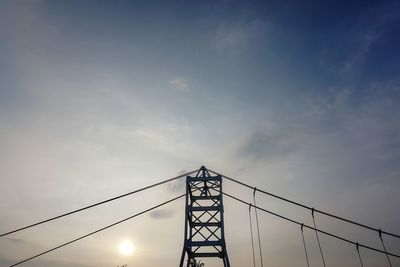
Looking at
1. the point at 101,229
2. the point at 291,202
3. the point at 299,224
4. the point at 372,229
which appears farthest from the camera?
the point at 299,224

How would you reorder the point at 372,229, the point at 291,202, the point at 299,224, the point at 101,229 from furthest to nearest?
the point at 299,224, the point at 291,202, the point at 101,229, the point at 372,229

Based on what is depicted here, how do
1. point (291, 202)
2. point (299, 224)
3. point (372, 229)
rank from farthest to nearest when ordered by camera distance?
1. point (299, 224)
2. point (291, 202)
3. point (372, 229)

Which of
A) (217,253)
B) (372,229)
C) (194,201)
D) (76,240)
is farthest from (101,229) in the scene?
(372,229)

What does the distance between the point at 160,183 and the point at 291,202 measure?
23.8 ft

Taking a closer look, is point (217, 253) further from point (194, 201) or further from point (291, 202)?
point (291, 202)

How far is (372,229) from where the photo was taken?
11453 millimetres

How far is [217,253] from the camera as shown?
12.6 m

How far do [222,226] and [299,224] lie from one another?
4.76 m

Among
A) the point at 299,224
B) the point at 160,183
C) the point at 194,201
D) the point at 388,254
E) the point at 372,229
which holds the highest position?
the point at 160,183

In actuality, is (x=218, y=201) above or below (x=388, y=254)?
above

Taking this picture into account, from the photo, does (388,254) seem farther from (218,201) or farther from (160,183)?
(160,183)

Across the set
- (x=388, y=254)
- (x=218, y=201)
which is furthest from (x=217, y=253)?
(x=388, y=254)

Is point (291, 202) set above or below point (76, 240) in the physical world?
above

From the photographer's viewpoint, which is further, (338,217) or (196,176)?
(196,176)
